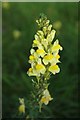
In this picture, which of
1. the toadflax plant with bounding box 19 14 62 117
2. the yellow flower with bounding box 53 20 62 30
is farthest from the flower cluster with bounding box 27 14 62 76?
the yellow flower with bounding box 53 20 62 30

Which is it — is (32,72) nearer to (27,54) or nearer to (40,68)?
(40,68)

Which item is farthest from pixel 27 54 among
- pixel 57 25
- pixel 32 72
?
pixel 32 72

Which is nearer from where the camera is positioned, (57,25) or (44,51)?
(44,51)

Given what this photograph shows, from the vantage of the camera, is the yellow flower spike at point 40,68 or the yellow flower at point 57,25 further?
the yellow flower at point 57,25

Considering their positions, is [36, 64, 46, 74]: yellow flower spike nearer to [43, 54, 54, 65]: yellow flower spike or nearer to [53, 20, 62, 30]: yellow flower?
[43, 54, 54, 65]: yellow flower spike

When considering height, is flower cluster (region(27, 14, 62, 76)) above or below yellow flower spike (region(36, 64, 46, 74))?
above

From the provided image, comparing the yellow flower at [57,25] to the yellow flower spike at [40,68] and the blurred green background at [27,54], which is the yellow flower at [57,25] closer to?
the blurred green background at [27,54]

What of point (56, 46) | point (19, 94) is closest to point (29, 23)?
point (19, 94)

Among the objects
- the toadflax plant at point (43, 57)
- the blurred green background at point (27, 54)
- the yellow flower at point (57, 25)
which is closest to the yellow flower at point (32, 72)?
the toadflax plant at point (43, 57)
